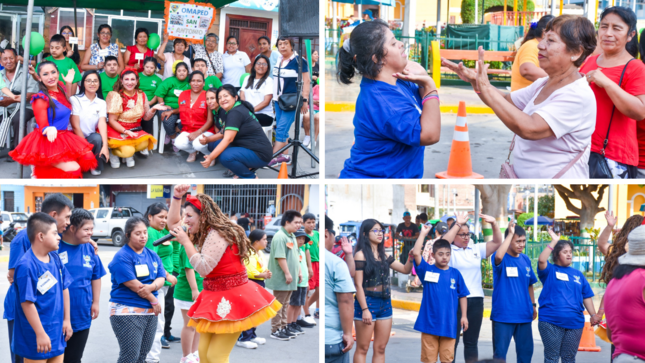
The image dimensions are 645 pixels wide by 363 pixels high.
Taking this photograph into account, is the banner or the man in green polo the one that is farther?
the banner

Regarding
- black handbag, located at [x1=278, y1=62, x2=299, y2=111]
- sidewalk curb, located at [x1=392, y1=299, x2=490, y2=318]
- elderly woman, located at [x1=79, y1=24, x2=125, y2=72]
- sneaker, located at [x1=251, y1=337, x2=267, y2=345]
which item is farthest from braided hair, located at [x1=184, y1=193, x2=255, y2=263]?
sidewalk curb, located at [x1=392, y1=299, x2=490, y2=318]

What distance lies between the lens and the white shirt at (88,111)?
203 inches

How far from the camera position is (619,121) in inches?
111

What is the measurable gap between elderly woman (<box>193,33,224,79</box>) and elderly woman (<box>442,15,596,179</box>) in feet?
17.8

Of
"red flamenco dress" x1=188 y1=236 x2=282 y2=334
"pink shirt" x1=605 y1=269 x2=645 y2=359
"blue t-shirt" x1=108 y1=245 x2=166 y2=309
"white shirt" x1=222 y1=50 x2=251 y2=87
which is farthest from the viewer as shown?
"white shirt" x1=222 y1=50 x2=251 y2=87

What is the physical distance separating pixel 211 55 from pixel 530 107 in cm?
578

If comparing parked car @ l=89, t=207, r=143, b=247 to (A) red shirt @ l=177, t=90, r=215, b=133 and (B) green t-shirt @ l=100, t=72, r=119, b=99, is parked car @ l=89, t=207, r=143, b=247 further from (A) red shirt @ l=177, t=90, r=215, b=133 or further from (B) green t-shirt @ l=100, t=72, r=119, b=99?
(A) red shirt @ l=177, t=90, r=215, b=133

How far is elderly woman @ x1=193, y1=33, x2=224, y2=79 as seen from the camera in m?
7.43

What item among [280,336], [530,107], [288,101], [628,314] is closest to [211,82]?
[288,101]

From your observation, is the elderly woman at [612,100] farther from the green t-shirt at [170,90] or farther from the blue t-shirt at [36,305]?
the green t-shirt at [170,90]

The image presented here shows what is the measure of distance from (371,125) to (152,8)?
6.47 metres

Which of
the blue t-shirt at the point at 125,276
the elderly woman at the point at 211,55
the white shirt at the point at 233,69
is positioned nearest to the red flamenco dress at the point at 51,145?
the blue t-shirt at the point at 125,276

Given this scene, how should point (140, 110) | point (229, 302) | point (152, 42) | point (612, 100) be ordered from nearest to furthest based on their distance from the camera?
point (612, 100)
point (229, 302)
point (140, 110)
point (152, 42)

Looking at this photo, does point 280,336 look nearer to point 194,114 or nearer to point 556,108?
point 194,114
